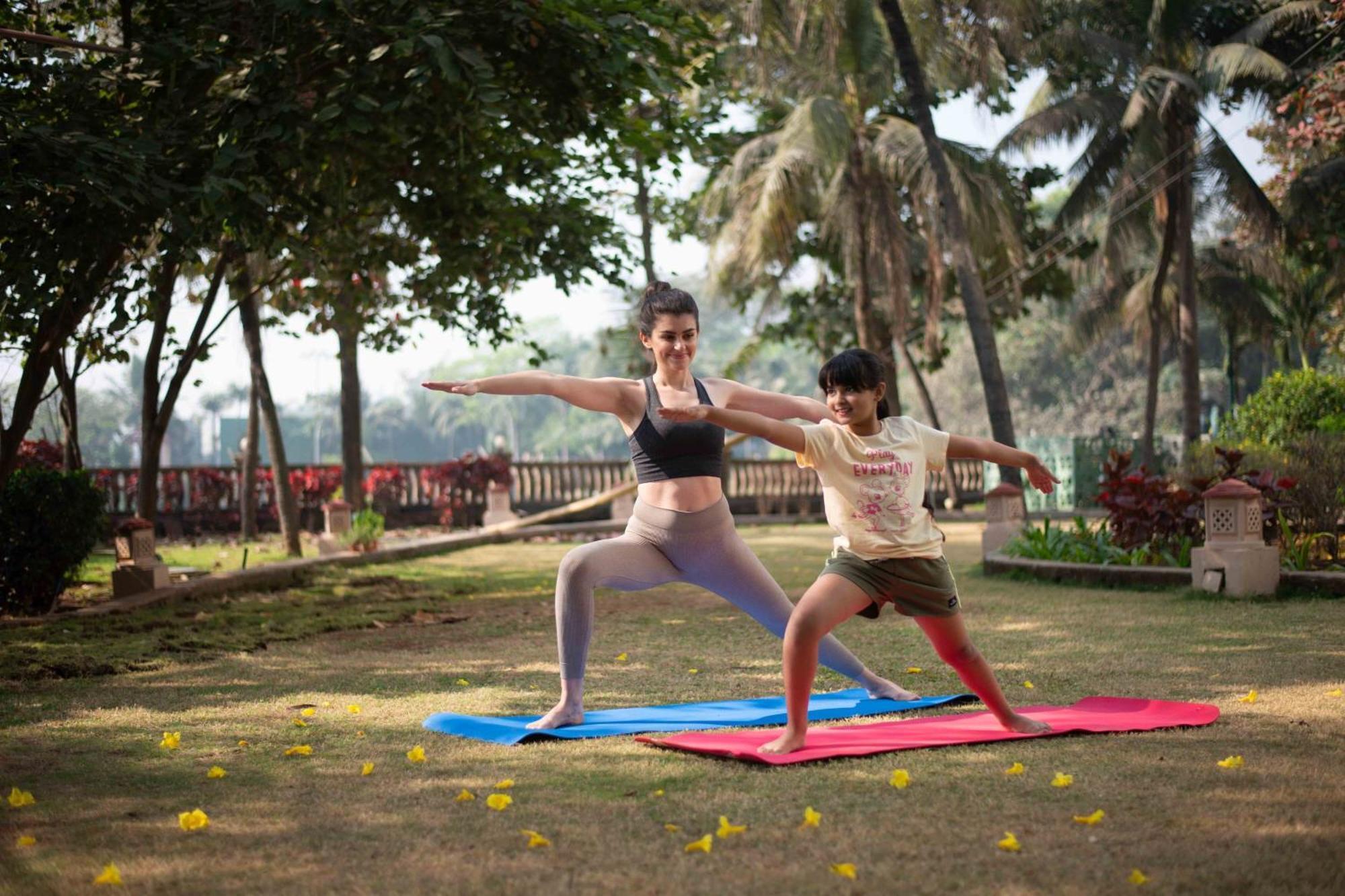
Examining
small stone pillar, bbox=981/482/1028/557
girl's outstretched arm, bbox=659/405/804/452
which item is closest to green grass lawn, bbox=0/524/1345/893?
girl's outstretched arm, bbox=659/405/804/452

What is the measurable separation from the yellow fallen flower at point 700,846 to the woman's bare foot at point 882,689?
2720mm

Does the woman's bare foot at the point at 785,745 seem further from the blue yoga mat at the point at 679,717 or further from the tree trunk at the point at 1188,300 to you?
the tree trunk at the point at 1188,300

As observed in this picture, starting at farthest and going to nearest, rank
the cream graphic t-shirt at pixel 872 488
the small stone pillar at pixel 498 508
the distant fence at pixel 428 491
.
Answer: the small stone pillar at pixel 498 508, the distant fence at pixel 428 491, the cream graphic t-shirt at pixel 872 488

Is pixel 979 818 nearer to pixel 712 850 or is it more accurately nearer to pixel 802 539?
pixel 712 850

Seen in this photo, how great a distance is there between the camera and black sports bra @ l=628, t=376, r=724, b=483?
19.9 ft

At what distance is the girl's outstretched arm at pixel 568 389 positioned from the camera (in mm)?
5766

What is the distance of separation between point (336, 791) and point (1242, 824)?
2941mm

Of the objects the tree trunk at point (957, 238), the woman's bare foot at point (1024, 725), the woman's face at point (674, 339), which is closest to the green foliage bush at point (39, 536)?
Answer: the woman's face at point (674, 339)

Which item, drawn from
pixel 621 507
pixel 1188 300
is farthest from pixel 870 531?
pixel 1188 300

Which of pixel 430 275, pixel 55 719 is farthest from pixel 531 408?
pixel 55 719

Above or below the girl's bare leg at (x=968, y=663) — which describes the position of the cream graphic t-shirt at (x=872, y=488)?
above

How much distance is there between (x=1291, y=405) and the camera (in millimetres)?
17500

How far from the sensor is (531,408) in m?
113

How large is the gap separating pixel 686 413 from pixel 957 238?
42.5 ft
